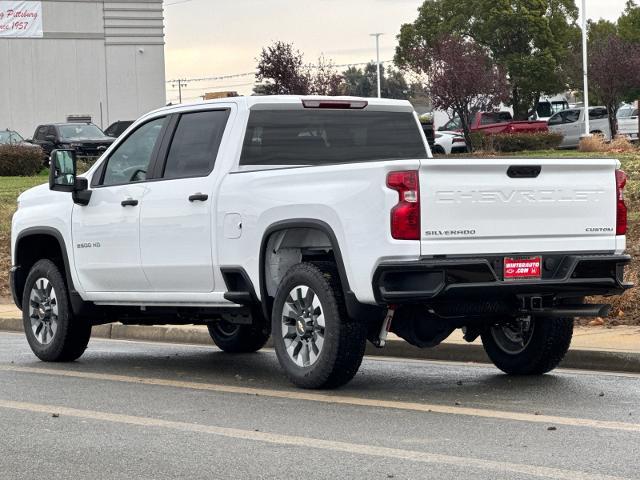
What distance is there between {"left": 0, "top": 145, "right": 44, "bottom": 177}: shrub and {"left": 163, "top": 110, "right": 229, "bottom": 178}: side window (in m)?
25.3

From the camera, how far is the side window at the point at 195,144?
10422 millimetres

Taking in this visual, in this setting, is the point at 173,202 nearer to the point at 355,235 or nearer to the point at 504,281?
the point at 355,235

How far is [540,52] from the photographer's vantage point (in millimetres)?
74562

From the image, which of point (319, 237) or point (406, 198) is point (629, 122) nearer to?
point (319, 237)

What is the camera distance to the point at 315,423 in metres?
8.22

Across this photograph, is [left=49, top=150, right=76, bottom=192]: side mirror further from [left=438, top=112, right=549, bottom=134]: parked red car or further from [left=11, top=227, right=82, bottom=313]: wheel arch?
[left=438, top=112, right=549, bottom=134]: parked red car

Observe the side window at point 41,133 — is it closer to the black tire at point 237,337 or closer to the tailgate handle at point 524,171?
the black tire at point 237,337

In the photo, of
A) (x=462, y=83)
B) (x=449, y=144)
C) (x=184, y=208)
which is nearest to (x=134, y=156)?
(x=184, y=208)

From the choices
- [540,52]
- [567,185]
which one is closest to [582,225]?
[567,185]

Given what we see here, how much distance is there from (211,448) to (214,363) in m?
4.38

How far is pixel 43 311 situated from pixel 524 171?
4.86 meters

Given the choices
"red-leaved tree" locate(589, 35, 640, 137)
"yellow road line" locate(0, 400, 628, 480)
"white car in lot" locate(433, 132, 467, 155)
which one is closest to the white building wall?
"white car in lot" locate(433, 132, 467, 155)

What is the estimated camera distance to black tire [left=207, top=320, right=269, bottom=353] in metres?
Result: 12.3

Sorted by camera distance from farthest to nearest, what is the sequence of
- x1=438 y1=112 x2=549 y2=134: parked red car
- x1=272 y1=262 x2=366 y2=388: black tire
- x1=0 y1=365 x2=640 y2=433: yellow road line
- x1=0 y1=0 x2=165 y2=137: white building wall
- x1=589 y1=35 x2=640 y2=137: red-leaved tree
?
x1=0 y1=0 x2=165 y2=137: white building wall, x1=589 y1=35 x2=640 y2=137: red-leaved tree, x1=438 y1=112 x2=549 y2=134: parked red car, x1=272 y1=262 x2=366 y2=388: black tire, x1=0 y1=365 x2=640 y2=433: yellow road line
